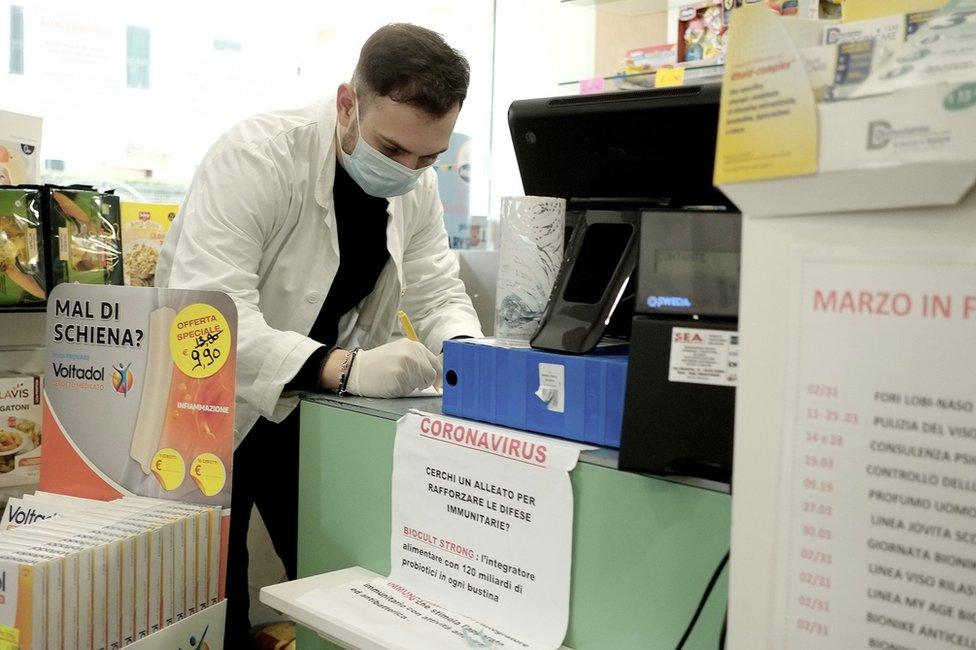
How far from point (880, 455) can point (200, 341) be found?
118 centimetres

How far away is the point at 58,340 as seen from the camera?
1639 millimetres

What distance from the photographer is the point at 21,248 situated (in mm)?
1993

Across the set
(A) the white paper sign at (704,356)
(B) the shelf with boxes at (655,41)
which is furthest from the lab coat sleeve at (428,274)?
(A) the white paper sign at (704,356)

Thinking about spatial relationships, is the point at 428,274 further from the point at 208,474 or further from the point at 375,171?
the point at 208,474

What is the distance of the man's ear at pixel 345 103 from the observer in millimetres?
1965

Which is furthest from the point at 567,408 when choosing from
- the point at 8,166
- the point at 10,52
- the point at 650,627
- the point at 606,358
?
the point at 10,52

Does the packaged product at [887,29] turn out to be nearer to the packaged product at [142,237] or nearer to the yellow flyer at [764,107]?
the yellow flyer at [764,107]

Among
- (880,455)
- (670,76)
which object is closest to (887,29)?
(880,455)

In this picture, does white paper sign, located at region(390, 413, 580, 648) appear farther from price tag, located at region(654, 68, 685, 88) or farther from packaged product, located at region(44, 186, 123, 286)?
price tag, located at region(654, 68, 685, 88)

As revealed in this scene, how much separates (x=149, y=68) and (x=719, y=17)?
7.50ft

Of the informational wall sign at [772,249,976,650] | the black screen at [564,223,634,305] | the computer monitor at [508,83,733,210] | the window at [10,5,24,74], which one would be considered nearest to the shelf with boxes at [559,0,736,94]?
the computer monitor at [508,83,733,210]

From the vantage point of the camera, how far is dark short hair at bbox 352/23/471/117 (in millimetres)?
1833

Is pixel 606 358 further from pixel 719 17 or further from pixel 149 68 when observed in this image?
pixel 149 68

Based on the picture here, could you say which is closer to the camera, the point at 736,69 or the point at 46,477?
the point at 736,69
